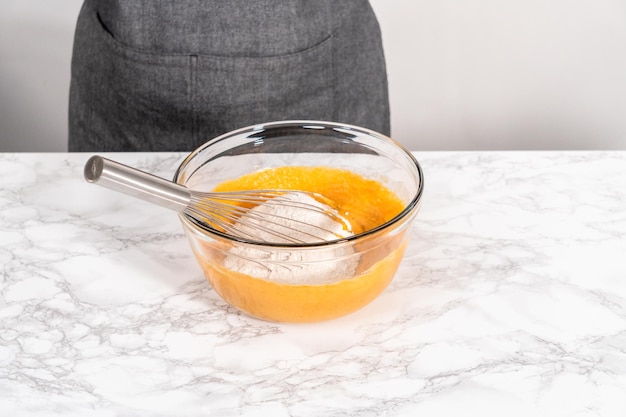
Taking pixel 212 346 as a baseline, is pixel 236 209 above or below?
above

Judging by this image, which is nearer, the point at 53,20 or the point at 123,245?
the point at 123,245

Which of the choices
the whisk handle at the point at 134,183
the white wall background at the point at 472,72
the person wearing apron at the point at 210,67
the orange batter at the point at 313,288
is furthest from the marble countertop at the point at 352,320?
the white wall background at the point at 472,72

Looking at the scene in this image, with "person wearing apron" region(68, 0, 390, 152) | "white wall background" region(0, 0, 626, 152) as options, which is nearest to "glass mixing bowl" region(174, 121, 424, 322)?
"person wearing apron" region(68, 0, 390, 152)

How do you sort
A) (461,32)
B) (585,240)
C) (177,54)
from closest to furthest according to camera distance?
(585,240)
(177,54)
(461,32)

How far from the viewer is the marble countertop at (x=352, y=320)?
0.68 m

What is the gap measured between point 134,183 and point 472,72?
1419 millimetres

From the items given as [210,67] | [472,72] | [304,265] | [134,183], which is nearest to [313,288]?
[304,265]

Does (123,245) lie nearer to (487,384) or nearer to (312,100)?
(487,384)

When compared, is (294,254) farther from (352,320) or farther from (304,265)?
(352,320)

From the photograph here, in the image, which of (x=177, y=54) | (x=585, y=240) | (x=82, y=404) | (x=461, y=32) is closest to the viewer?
(x=82, y=404)

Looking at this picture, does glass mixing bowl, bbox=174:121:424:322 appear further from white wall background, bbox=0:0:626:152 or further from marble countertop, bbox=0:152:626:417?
white wall background, bbox=0:0:626:152

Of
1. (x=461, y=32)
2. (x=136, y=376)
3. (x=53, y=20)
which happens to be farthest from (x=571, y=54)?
(x=136, y=376)

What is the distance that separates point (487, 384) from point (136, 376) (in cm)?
32

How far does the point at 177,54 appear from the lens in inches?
49.5
